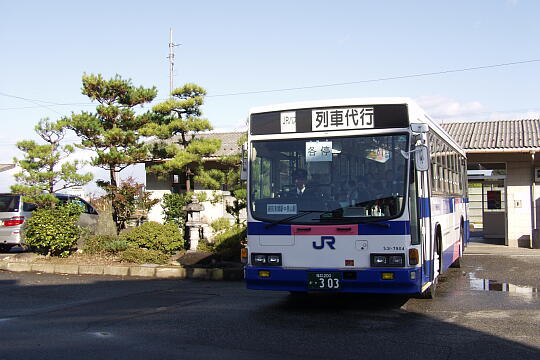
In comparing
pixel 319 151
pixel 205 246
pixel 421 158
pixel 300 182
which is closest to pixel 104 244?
pixel 205 246

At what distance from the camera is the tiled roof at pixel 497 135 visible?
61.3ft

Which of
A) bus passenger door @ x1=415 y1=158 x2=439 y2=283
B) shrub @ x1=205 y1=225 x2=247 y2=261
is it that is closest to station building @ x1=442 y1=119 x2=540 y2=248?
shrub @ x1=205 y1=225 x2=247 y2=261

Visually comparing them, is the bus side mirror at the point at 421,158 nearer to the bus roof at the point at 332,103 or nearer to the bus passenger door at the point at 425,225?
the bus passenger door at the point at 425,225

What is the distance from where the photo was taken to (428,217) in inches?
358

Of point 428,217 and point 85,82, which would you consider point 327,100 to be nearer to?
point 428,217

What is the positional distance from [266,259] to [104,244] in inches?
337

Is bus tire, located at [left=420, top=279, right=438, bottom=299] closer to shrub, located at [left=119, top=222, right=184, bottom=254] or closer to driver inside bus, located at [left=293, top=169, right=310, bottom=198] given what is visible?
driver inside bus, located at [left=293, top=169, right=310, bottom=198]

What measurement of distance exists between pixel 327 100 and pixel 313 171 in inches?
44.5

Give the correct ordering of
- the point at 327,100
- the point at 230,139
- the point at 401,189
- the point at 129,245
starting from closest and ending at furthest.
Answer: the point at 401,189
the point at 327,100
the point at 129,245
the point at 230,139

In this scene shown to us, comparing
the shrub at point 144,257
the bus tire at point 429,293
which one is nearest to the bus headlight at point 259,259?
the bus tire at point 429,293

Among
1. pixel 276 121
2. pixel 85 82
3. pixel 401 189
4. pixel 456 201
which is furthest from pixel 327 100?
pixel 85 82

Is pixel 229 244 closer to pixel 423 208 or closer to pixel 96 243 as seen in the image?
pixel 96 243

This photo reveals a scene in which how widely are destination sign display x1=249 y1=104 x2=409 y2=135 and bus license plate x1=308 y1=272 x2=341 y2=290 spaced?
80.8 inches

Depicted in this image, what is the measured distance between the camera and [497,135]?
20312 mm
